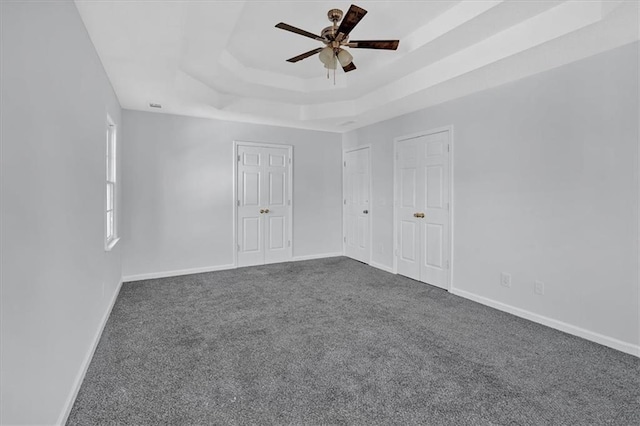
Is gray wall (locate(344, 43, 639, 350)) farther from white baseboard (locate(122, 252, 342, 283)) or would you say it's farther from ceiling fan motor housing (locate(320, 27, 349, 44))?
white baseboard (locate(122, 252, 342, 283))

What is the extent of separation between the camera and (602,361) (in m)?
2.35

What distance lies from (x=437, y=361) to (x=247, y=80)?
3.70 metres

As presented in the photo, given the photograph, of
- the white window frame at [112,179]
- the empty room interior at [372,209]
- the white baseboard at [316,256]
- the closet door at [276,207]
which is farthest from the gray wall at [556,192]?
the white window frame at [112,179]

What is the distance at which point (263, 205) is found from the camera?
5.44m

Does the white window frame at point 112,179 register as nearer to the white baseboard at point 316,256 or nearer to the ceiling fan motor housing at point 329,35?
the ceiling fan motor housing at point 329,35

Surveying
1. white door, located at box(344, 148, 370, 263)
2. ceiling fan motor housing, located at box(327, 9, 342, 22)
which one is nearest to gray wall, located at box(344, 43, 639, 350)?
white door, located at box(344, 148, 370, 263)

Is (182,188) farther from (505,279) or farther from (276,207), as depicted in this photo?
(505,279)

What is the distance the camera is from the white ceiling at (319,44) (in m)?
2.34

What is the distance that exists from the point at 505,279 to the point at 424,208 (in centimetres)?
135

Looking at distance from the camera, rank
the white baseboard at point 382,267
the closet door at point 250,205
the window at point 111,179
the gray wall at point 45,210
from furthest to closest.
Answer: the closet door at point 250,205
the white baseboard at point 382,267
the window at point 111,179
the gray wall at point 45,210

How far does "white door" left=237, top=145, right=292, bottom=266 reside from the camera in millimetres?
5262

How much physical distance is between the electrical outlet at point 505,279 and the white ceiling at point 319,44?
6.64 feet

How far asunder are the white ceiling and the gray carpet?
2427 millimetres

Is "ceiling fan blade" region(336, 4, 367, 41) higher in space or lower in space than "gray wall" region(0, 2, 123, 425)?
higher
